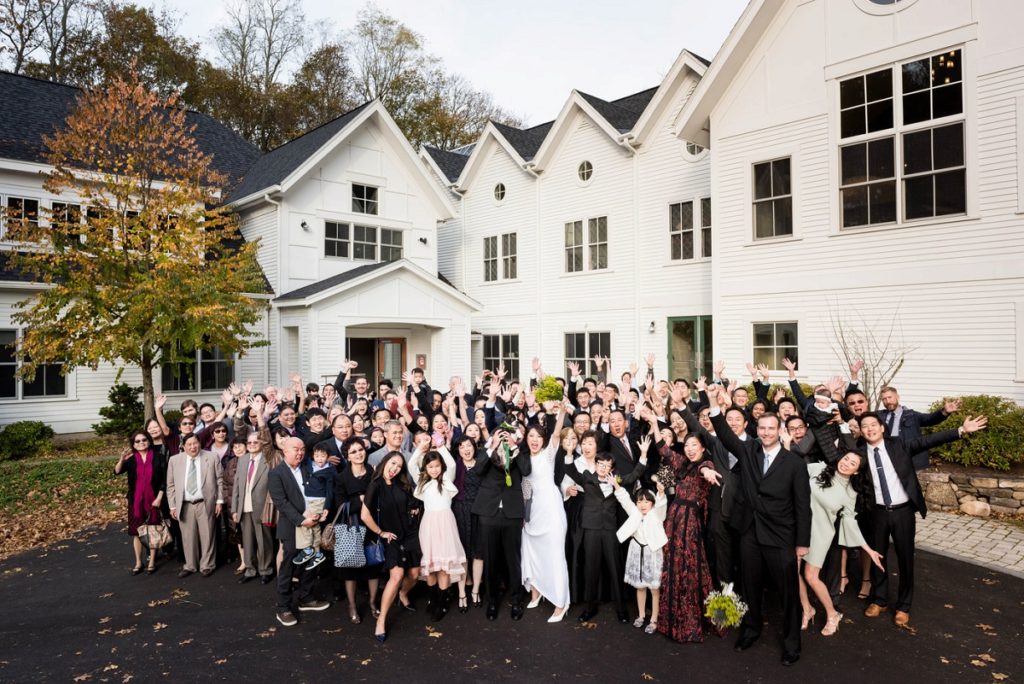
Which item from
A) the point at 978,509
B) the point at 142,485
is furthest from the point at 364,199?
the point at 978,509

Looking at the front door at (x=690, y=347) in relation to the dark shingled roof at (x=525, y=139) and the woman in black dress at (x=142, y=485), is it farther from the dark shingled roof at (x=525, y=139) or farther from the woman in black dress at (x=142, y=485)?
the woman in black dress at (x=142, y=485)

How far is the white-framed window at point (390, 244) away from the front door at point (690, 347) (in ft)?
32.7

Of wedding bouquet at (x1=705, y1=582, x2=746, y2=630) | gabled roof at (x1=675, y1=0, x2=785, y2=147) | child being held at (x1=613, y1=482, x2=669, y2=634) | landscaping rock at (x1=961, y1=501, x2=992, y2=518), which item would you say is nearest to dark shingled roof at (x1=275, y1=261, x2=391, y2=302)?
gabled roof at (x1=675, y1=0, x2=785, y2=147)

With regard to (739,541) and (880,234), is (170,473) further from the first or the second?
(880,234)

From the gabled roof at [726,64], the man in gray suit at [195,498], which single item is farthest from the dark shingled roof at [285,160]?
the man in gray suit at [195,498]

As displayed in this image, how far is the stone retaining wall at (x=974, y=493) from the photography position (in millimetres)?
9719

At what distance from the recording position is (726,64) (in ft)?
Result: 48.6

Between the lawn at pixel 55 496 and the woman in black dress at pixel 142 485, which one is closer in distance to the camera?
the woman in black dress at pixel 142 485

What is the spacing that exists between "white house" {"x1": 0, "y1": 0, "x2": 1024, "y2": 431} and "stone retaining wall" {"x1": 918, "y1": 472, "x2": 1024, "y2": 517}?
2820mm

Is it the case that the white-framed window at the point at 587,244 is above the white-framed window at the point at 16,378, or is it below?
above

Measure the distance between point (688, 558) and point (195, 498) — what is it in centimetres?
583

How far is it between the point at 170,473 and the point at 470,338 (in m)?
14.6

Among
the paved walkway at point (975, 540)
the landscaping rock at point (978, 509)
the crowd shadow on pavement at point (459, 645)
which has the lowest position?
the crowd shadow on pavement at point (459, 645)

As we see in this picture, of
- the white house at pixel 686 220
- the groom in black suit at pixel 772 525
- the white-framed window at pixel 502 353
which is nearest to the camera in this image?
the groom in black suit at pixel 772 525
